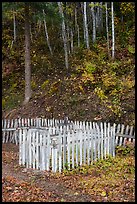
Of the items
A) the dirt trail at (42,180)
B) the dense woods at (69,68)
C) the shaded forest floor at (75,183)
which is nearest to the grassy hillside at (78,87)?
the dense woods at (69,68)

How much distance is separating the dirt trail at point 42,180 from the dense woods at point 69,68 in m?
5.29

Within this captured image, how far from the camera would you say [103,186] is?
24.9ft

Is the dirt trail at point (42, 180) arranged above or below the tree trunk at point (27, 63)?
below

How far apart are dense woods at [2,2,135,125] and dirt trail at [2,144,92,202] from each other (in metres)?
5.29

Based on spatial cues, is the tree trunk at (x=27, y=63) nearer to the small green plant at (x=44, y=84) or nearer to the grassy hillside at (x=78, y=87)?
the grassy hillside at (x=78, y=87)

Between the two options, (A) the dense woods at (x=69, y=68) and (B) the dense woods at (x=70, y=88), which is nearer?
(B) the dense woods at (x=70, y=88)

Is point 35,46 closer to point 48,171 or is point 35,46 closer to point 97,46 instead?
point 97,46

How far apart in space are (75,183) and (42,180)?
1013 mm

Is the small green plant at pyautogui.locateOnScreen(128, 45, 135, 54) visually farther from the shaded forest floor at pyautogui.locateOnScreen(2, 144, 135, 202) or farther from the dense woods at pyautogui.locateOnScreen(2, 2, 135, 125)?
the shaded forest floor at pyautogui.locateOnScreen(2, 144, 135, 202)

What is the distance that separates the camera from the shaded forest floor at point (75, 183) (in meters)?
6.91

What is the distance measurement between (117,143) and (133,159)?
176cm

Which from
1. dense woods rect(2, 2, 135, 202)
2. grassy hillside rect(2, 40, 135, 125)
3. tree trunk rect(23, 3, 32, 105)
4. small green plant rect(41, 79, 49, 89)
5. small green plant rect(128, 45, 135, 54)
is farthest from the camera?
small green plant rect(128, 45, 135, 54)

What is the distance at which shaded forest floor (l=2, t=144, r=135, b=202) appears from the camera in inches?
272

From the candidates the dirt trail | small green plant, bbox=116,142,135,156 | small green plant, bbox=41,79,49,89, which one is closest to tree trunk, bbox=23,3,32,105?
small green plant, bbox=41,79,49,89
